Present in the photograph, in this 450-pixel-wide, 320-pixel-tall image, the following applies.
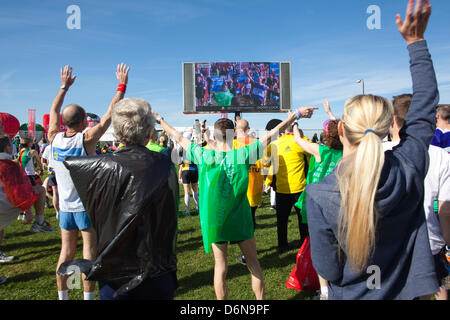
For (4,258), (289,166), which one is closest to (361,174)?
(289,166)

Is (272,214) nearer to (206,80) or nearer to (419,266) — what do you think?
(419,266)

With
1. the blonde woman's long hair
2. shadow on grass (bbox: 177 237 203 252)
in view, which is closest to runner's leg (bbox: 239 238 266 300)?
the blonde woman's long hair

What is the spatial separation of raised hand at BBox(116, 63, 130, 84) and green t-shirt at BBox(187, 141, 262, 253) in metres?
0.88

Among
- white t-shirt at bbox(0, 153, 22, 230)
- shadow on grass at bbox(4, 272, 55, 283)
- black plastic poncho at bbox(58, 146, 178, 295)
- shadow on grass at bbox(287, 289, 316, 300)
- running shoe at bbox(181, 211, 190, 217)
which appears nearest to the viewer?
black plastic poncho at bbox(58, 146, 178, 295)

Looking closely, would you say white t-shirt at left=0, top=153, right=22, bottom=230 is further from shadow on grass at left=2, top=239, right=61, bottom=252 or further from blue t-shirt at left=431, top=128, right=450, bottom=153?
blue t-shirt at left=431, top=128, right=450, bottom=153

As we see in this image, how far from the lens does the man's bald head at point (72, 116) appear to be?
2.82 metres

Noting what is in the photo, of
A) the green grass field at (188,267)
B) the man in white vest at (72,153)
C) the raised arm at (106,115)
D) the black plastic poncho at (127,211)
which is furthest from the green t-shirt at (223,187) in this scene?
the green grass field at (188,267)

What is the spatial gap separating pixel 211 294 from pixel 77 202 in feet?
6.44

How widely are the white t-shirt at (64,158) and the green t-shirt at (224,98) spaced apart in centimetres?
1954

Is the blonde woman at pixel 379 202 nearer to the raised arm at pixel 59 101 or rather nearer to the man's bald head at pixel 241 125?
the raised arm at pixel 59 101

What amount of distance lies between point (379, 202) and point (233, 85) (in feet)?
71.0

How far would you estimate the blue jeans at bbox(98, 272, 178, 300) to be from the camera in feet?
5.60

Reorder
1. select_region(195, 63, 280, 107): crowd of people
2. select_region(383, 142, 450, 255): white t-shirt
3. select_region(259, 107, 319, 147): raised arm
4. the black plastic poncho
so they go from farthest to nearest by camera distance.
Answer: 1. select_region(195, 63, 280, 107): crowd of people
2. select_region(259, 107, 319, 147): raised arm
3. select_region(383, 142, 450, 255): white t-shirt
4. the black plastic poncho

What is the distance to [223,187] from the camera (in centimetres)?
279
